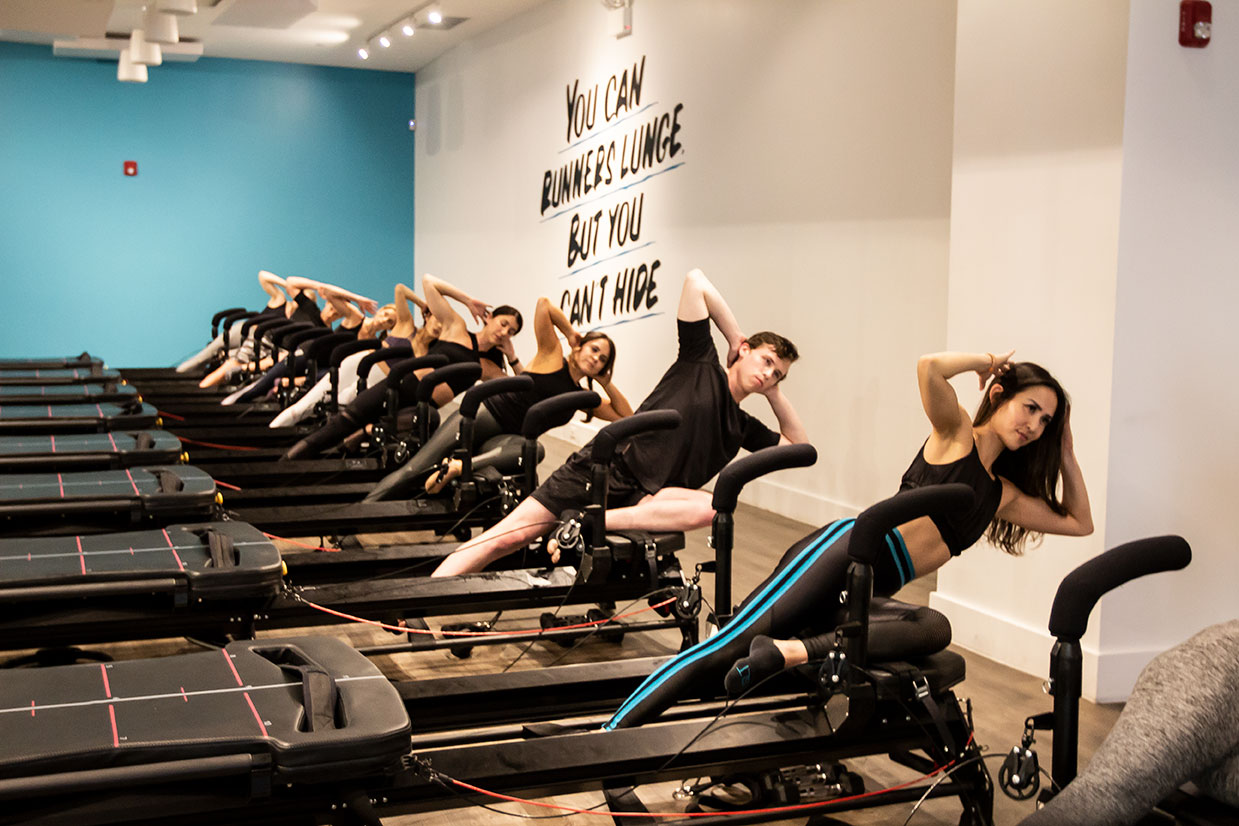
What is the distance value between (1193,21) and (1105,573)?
219 centimetres

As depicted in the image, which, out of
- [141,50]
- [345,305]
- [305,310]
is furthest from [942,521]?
[141,50]

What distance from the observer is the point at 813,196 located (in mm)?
5750

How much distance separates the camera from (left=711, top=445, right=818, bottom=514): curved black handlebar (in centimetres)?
258

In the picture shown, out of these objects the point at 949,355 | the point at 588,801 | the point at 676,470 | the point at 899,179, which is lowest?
the point at 588,801

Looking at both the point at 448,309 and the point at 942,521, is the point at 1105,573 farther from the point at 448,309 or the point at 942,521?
the point at 448,309

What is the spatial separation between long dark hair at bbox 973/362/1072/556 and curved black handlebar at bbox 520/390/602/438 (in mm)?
1161

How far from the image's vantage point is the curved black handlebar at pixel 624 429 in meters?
3.00

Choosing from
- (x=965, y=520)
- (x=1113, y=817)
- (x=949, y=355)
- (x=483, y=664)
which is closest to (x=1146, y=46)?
(x=949, y=355)

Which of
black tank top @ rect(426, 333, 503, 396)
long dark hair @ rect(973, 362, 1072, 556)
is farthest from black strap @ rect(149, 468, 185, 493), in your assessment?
long dark hair @ rect(973, 362, 1072, 556)

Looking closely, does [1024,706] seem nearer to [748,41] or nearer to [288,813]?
[288,813]

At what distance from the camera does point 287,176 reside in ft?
41.4

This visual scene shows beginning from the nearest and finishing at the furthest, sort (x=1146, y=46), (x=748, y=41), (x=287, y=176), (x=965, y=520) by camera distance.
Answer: (x=965, y=520) < (x=1146, y=46) < (x=748, y=41) < (x=287, y=176)

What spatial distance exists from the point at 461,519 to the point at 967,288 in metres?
1.88

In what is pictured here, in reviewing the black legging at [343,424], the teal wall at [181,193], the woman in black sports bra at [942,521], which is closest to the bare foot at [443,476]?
the black legging at [343,424]
